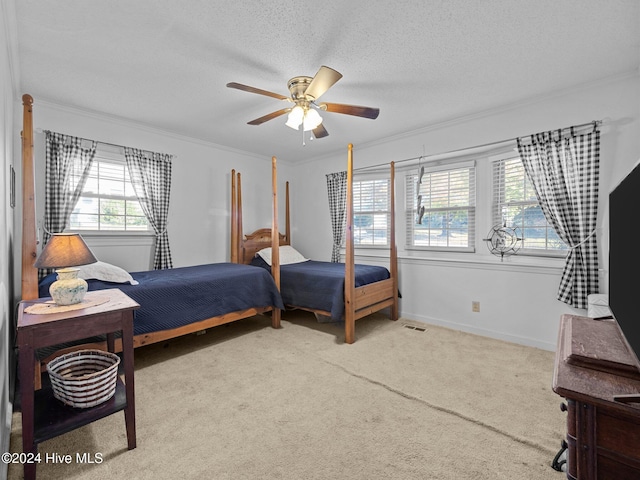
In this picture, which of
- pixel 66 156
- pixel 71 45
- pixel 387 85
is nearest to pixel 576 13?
pixel 387 85

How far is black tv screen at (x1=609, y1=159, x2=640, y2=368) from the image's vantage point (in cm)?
88

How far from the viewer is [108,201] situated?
133 inches

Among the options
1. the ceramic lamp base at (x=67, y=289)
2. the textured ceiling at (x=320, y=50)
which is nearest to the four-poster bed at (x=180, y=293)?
the ceramic lamp base at (x=67, y=289)

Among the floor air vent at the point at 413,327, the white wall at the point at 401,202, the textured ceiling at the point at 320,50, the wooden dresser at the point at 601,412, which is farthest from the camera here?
the floor air vent at the point at 413,327

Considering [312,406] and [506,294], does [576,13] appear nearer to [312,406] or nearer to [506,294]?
[506,294]

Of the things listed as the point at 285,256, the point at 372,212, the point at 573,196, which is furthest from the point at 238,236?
the point at 573,196

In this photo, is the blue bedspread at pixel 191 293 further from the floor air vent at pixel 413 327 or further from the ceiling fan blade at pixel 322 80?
the ceiling fan blade at pixel 322 80

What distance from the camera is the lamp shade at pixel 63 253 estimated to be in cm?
155

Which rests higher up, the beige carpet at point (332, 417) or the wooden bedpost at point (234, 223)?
the wooden bedpost at point (234, 223)

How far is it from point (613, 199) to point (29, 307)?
111 inches

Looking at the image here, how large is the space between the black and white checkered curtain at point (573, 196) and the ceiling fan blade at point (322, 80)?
2109 millimetres

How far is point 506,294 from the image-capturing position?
312 cm

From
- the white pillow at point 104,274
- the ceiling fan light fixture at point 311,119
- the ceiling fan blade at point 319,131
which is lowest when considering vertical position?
the white pillow at point 104,274

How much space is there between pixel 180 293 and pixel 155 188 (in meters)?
1.59
